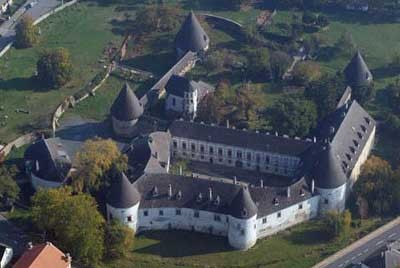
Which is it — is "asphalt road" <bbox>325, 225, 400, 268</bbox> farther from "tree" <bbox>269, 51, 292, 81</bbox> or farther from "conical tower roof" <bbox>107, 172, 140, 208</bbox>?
"tree" <bbox>269, 51, 292, 81</bbox>

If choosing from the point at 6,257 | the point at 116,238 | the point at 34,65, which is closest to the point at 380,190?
the point at 116,238

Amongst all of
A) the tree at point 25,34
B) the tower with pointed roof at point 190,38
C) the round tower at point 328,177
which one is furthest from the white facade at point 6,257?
the tree at point 25,34

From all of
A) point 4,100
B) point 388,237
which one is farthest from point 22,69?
point 388,237

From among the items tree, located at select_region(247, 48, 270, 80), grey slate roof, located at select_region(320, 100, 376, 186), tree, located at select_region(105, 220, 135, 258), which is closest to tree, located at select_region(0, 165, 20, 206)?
tree, located at select_region(105, 220, 135, 258)

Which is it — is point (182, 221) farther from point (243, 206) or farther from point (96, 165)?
point (96, 165)

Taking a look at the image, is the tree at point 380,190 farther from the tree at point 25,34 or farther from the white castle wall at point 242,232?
the tree at point 25,34

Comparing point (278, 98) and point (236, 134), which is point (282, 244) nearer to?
point (236, 134)
